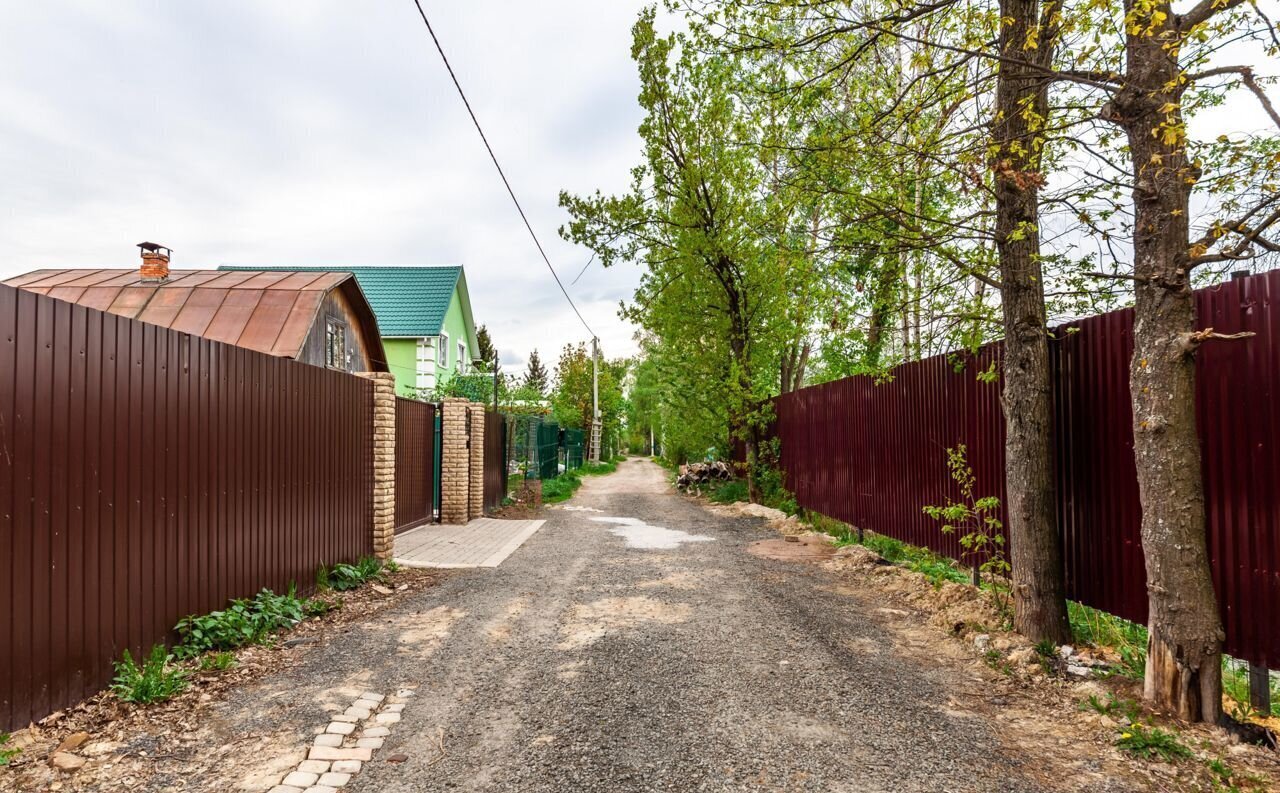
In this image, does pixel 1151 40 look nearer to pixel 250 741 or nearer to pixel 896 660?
pixel 896 660

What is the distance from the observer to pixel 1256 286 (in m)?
3.31

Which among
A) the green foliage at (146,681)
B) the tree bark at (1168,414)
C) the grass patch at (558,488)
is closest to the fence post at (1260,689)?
the tree bark at (1168,414)

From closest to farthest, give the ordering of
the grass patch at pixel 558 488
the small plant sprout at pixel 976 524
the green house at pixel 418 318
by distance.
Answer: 1. the small plant sprout at pixel 976 524
2. the grass patch at pixel 558 488
3. the green house at pixel 418 318

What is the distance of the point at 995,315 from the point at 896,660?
2464mm

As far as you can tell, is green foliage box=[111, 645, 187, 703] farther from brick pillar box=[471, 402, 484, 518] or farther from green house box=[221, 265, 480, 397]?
green house box=[221, 265, 480, 397]

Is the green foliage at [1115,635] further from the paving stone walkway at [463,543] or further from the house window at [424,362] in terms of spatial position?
the house window at [424,362]

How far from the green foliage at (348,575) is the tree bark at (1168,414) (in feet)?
19.9

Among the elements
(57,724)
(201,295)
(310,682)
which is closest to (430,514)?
(201,295)

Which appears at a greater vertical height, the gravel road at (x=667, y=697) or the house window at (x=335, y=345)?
the house window at (x=335, y=345)

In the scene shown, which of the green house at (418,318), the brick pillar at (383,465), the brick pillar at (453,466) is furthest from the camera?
the green house at (418,318)

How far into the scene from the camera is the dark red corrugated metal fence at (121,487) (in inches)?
Result: 128

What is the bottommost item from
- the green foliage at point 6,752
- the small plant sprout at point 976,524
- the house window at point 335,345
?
the green foliage at point 6,752

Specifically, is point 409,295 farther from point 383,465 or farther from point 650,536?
point 383,465

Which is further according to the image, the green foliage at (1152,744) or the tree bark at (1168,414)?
the tree bark at (1168,414)
